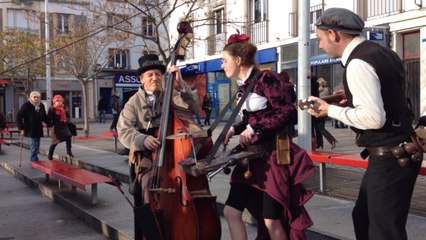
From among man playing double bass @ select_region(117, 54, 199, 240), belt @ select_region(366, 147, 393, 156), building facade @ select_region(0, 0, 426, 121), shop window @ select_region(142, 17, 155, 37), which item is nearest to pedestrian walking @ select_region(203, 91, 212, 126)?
building facade @ select_region(0, 0, 426, 121)

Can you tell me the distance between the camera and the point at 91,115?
136 ft

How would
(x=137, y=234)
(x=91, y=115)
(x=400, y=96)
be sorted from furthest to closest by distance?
(x=91, y=115)
(x=137, y=234)
(x=400, y=96)

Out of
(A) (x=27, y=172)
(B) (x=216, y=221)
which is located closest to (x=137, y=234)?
(B) (x=216, y=221)

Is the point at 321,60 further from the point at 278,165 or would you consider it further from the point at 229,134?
the point at 278,165

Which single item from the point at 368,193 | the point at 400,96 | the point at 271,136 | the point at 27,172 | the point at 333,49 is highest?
the point at 333,49

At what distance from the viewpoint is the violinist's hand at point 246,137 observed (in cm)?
334

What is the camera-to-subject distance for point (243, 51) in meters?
3.47

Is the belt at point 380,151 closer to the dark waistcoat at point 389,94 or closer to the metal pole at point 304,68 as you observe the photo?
the dark waistcoat at point 389,94

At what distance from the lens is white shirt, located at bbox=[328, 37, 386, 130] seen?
8.30ft

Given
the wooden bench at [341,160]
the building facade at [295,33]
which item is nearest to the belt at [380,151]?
the wooden bench at [341,160]

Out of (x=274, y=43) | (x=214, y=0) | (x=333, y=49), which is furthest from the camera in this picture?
(x=214, y=0)

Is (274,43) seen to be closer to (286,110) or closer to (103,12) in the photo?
(103,12)

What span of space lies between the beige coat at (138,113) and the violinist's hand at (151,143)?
0.21 meters

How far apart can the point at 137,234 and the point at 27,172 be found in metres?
6.36
